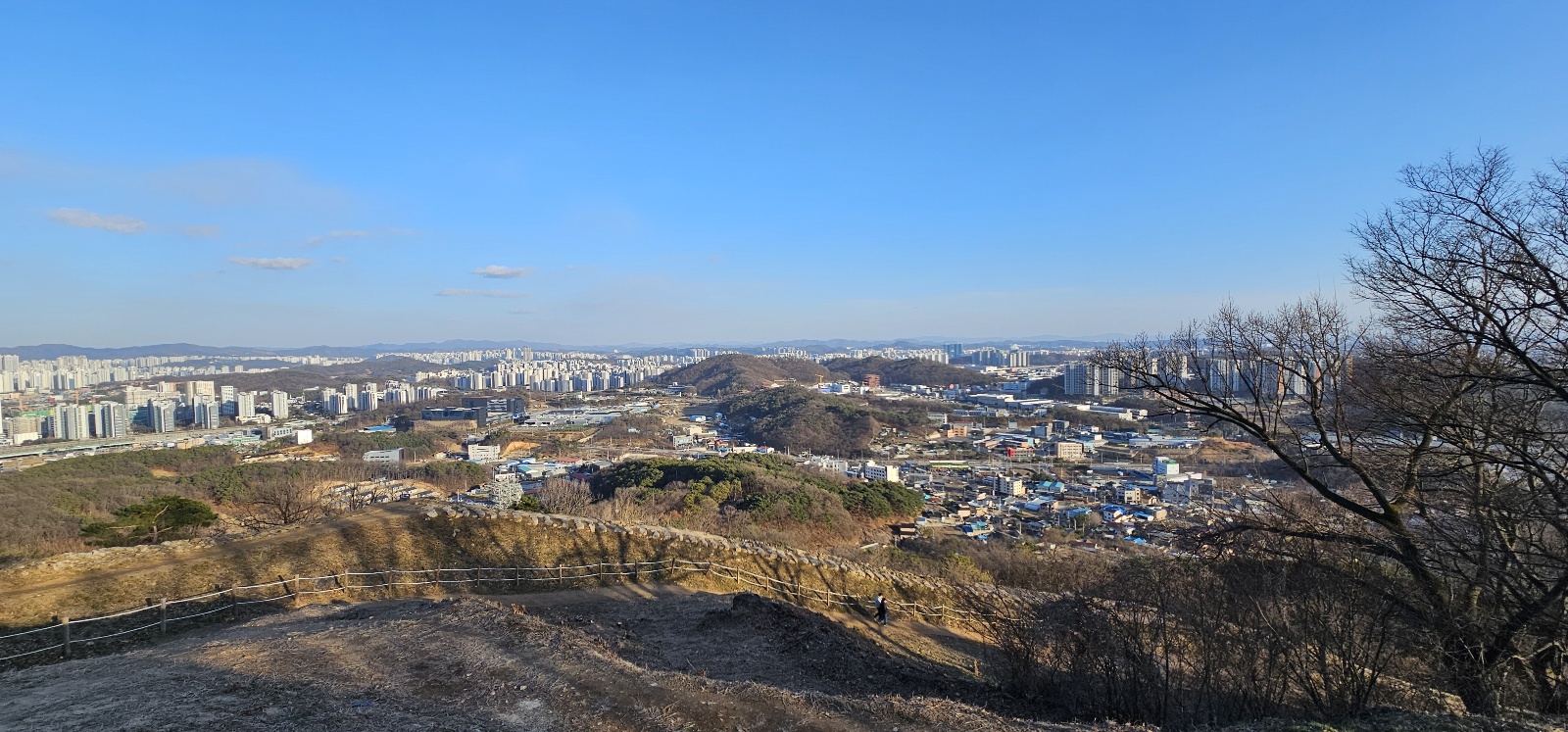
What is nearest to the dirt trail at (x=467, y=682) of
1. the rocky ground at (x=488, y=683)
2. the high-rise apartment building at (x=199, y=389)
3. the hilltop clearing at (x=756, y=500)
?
the rocky ground at (x=488, y=683)

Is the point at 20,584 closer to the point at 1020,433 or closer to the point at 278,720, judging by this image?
the point at 278,720

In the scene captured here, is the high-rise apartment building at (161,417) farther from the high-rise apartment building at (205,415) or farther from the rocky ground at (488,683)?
the rocky ground at (488,683)

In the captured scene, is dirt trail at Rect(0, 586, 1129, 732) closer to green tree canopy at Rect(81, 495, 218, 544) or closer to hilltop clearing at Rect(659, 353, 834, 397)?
green tree canopy at Rect(81, 495, 218, 544)

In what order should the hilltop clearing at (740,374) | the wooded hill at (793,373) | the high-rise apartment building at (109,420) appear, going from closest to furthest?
the high-rise apartment building at (109,420)
the hilltop clearing at (740,374)
the wooded hill at (793,373)

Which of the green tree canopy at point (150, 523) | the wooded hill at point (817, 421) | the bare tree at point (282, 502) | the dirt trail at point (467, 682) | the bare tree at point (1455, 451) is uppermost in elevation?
the bare tree at point (1455, 451)

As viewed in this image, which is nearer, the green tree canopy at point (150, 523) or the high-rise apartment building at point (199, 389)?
the green tree canopy at point (150, 523)

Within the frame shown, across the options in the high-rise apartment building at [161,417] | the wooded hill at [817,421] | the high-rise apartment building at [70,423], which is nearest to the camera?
the high-rise apartment building at [70,423]

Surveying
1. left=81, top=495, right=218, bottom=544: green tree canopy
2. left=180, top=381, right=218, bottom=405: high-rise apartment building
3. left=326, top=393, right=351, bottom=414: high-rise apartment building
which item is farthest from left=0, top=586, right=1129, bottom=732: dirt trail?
left=180, top=381, right=218, bottom=405: high-rise apartment building

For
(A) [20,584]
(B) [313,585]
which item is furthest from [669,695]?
(A) [20,584]
